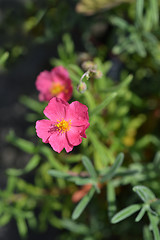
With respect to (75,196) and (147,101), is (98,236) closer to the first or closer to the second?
(75,196)

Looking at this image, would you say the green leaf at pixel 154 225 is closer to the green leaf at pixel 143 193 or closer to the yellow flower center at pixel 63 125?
the green leaf at pixel 143 193

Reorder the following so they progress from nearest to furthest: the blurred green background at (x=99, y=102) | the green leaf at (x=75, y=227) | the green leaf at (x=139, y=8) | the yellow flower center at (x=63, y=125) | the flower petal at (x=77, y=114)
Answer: the flower petal at (x=77, y=114), the yellow flower center at (x=63, y=125), the green leaf at (x=139, y=8), the blurred green background at (x=99, y=102), the green leaf at (x=75, y=227)

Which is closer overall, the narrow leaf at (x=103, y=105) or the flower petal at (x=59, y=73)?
the narrow leaf at (x=103, y=105)

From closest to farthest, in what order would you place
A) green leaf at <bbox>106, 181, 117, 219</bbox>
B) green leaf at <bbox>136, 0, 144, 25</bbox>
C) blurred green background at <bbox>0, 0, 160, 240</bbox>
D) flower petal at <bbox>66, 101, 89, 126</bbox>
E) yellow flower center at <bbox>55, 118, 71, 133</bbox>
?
flower petal at <bbox>66, 101, 89, 126</bbox> < yellow flower center at <bbox>55, 118, 71, 133</bbox> < green leaf at <bbox>106, 181, 117, 219</bbox> < green leaf at <bbox>136, 0, 144, 25</bbox> < blurred green background at <bbox>0, 0, 160, 240</bbox>

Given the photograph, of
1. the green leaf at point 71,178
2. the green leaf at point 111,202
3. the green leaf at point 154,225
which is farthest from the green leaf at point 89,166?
the green leaf at point 154,225

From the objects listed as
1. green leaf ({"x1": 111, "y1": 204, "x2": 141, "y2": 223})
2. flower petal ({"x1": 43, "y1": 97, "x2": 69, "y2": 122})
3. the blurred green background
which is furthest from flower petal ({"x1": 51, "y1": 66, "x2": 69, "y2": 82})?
green leaf ({"x1": 111, "y1": 204, "x2": 141, "y2": 223})

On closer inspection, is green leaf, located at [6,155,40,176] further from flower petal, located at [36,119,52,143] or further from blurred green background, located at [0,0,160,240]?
flower petal, located at [36,119,52,143]
